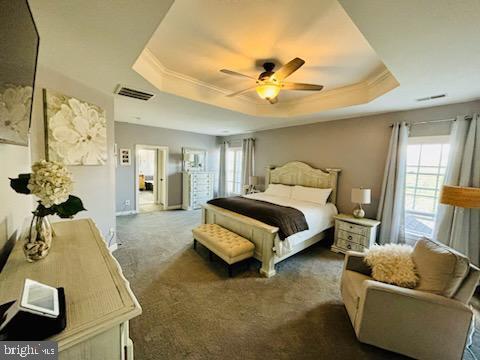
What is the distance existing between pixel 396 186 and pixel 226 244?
2.85 meters

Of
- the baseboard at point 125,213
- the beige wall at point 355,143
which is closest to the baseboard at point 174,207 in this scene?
the baseboard at point 125,213

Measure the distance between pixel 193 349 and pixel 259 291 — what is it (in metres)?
0.96

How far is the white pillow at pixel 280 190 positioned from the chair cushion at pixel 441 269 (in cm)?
279

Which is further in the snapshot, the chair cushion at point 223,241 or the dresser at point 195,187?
the dresser at point 195,187

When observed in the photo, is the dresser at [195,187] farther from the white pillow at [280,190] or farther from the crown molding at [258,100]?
the crown molding at [258,100]

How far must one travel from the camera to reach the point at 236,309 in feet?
6.66

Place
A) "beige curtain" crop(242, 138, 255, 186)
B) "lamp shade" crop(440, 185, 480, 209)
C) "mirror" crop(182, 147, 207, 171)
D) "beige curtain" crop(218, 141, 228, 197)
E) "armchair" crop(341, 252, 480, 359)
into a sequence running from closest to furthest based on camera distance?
"armchair" crop(341, 252, 480, 359) → "lamp shade" crop(440, 185, 480, 209) → "beige curtain" crop(242, 138, 255, 186) → "mirror" crop(182, 147, 207, 171) → "beige curtain" crop(218, 141, 228, 197)

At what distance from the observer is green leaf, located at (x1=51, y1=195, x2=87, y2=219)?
1.13m

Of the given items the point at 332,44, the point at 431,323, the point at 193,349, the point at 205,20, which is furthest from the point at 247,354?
the point at 332,44

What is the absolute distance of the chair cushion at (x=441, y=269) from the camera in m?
1.42

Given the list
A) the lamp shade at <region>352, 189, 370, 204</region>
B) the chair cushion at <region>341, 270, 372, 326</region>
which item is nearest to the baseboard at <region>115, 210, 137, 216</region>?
the chair cushion at <region>341, 270, 372, 326</region>

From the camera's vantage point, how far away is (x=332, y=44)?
197 cm

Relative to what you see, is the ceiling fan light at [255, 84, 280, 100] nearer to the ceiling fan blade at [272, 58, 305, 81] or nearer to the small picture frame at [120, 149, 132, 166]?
the ceiling fan blade at [272, 58, 305, 81]

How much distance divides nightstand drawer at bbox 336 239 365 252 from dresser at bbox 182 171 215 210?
395 centimetres
